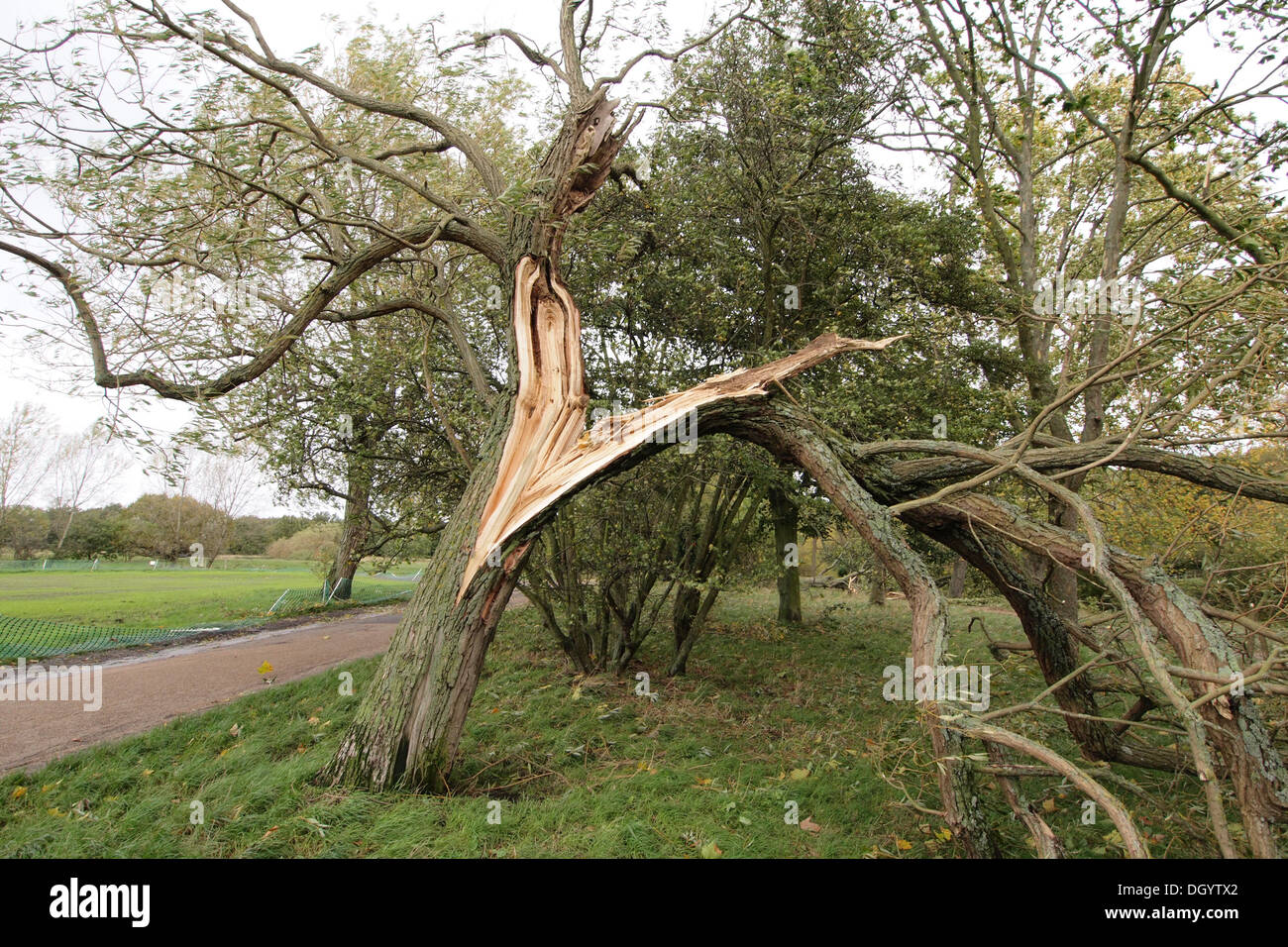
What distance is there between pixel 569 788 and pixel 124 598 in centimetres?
1690

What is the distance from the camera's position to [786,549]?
962 centimetres

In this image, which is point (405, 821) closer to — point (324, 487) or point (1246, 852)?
point (1246, 852)

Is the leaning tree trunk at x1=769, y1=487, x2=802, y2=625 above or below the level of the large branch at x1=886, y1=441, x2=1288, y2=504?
below

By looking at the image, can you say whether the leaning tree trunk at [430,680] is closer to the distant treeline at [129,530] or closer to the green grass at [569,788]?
the green grass at [569,788]

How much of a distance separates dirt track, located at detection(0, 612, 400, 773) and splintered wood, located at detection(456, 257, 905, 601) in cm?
369

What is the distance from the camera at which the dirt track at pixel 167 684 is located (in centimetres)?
532

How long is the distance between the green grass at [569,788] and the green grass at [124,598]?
326 inches

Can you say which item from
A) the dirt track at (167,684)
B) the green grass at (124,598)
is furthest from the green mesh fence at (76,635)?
the green grass at (124,598)

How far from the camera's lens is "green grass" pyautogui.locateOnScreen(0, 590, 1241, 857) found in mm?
3590

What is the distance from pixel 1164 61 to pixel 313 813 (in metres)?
9.92

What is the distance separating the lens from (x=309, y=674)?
791 centimetres

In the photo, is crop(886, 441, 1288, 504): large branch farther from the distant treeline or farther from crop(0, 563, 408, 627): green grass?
the distant treeline

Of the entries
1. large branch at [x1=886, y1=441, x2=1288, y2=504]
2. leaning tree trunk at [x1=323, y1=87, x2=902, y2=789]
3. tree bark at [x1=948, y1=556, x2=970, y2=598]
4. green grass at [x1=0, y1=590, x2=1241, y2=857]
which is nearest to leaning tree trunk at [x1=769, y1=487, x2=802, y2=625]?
green grass at [x1=0, y1=590, x2=1241, y2=857]
